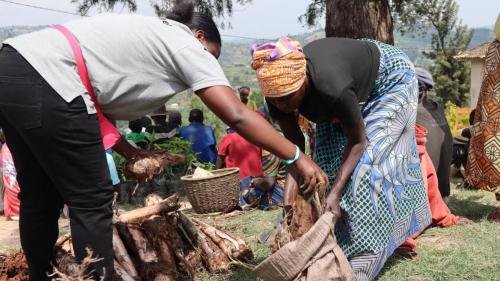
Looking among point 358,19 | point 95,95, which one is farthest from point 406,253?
point 358,19

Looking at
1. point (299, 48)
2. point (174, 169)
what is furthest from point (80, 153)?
point (174, 169)

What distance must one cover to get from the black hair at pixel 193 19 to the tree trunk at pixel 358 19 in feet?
14.2

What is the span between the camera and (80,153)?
217cm

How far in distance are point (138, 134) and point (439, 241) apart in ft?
15.5

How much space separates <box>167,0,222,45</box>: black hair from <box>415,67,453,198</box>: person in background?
3035 millimetres

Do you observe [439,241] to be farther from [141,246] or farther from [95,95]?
[95,95]

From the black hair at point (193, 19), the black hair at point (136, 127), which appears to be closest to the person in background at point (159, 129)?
the black hair at point (136, 127)

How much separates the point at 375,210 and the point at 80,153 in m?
1.60

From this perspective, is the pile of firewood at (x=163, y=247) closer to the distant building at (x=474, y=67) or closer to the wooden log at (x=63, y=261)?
the wooden log at (x=63, y=261)

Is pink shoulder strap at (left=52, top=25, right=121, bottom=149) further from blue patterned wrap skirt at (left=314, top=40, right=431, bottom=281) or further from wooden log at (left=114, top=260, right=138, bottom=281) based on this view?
blue patterned wrap skirt at (left=314, top=40, right=431, bottom=281)

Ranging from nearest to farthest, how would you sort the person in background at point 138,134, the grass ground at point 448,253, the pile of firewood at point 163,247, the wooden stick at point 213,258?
the pile of firewood at point 163,247 < the grass ground at point 448,253 < the wooden stick at point 213,258 < the person in background at point 138,134

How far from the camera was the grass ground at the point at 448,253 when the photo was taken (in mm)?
3211

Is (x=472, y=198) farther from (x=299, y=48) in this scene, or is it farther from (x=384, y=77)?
(x=299, y=48)

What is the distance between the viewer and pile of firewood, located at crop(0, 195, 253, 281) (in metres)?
3.10
